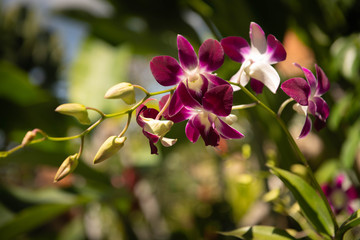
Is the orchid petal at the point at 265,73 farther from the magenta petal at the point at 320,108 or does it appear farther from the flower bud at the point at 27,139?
the flower bud at the point at 27,139

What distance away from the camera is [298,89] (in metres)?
0.23

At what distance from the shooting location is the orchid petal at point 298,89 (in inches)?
8.9

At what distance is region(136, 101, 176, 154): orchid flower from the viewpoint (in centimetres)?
22

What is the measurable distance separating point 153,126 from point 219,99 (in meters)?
0.05

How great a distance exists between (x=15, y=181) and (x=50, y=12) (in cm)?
65

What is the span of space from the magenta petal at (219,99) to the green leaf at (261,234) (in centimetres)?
10

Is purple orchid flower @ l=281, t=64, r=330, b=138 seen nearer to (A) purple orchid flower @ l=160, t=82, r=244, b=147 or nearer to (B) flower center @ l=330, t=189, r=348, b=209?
(A) purple orchid flower @ l=160, t=82, r=244, b=147

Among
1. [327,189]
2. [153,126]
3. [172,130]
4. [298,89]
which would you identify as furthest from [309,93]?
[172,130]

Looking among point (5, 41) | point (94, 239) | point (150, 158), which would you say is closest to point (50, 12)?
point (150, 158)

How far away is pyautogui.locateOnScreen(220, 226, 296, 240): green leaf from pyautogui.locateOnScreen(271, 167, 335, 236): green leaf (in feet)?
0.07

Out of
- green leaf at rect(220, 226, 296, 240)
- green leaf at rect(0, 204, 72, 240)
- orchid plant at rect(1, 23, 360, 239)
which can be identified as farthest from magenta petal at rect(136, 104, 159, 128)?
green leaf at rect(0, 204, 72, 240)

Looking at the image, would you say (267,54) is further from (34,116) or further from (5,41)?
(5,41)

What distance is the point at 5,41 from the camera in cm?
274

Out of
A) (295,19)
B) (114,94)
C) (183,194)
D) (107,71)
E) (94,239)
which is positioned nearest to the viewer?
(114,94)
